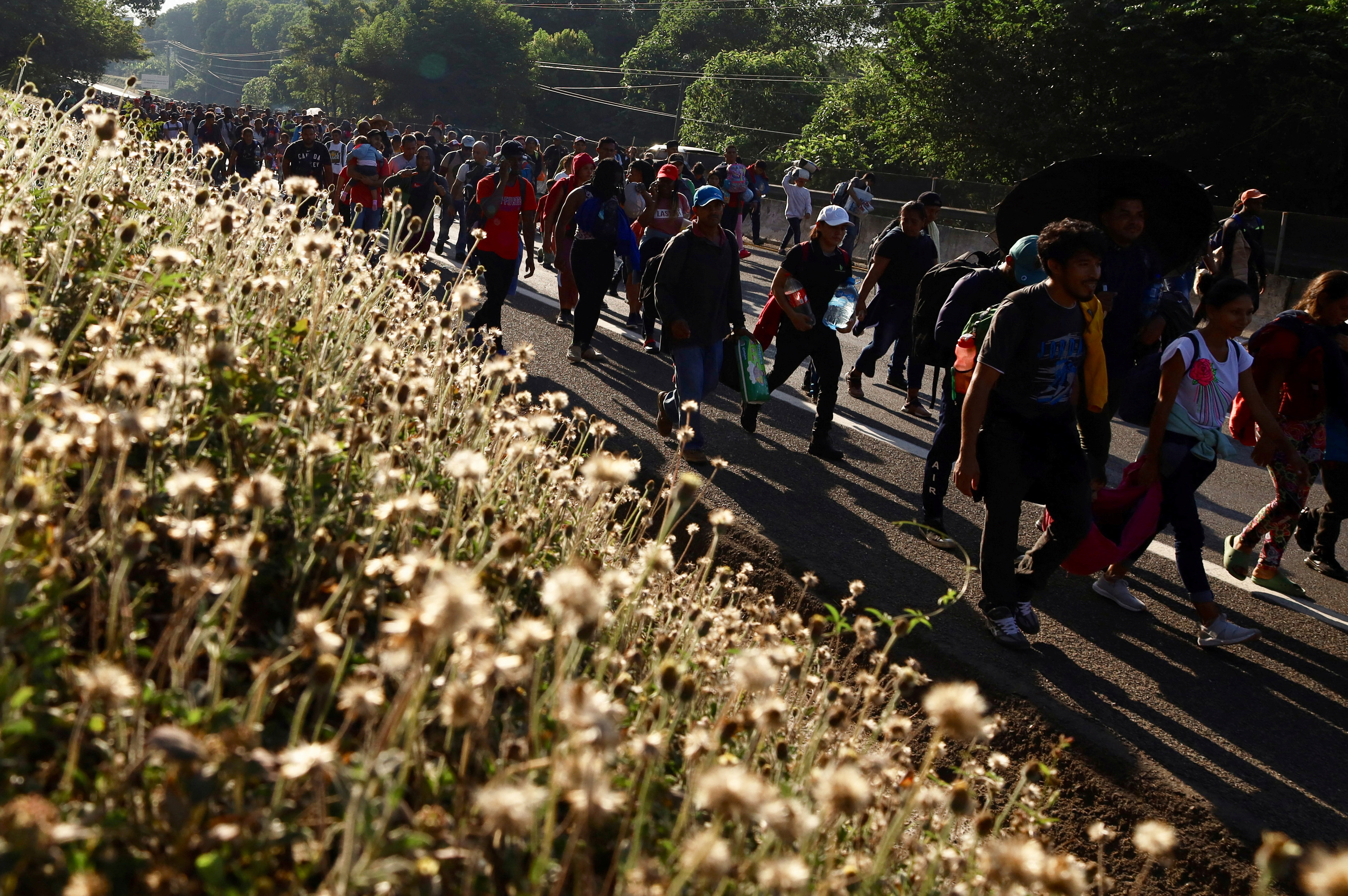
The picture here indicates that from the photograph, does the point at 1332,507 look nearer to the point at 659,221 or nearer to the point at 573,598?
Result: the point at 573,598

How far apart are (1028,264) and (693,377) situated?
7.69 feet

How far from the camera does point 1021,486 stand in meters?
5.47

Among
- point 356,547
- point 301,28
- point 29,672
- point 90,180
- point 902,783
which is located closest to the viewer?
point 29,672

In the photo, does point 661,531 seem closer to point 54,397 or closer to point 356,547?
point 356,547

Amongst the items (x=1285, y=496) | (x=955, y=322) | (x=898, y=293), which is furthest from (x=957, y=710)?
(x=898, y=293)

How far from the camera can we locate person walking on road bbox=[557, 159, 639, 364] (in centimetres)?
1055

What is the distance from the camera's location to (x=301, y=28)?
124m

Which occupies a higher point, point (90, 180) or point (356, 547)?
point (90, 180)

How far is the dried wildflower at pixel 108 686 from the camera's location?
1.64 m

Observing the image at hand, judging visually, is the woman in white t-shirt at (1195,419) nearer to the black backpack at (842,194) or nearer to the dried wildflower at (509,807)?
the dried wildflower at (509,807)

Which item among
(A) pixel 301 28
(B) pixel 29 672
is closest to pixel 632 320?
(B) pixel 29 672

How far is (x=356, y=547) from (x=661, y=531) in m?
0.70

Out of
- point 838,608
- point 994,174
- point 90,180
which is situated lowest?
point 838,608

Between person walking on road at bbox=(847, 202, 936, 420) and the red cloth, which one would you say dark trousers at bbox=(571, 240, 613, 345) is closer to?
person walking on road at bbox=(847, 202, 936, 420)
